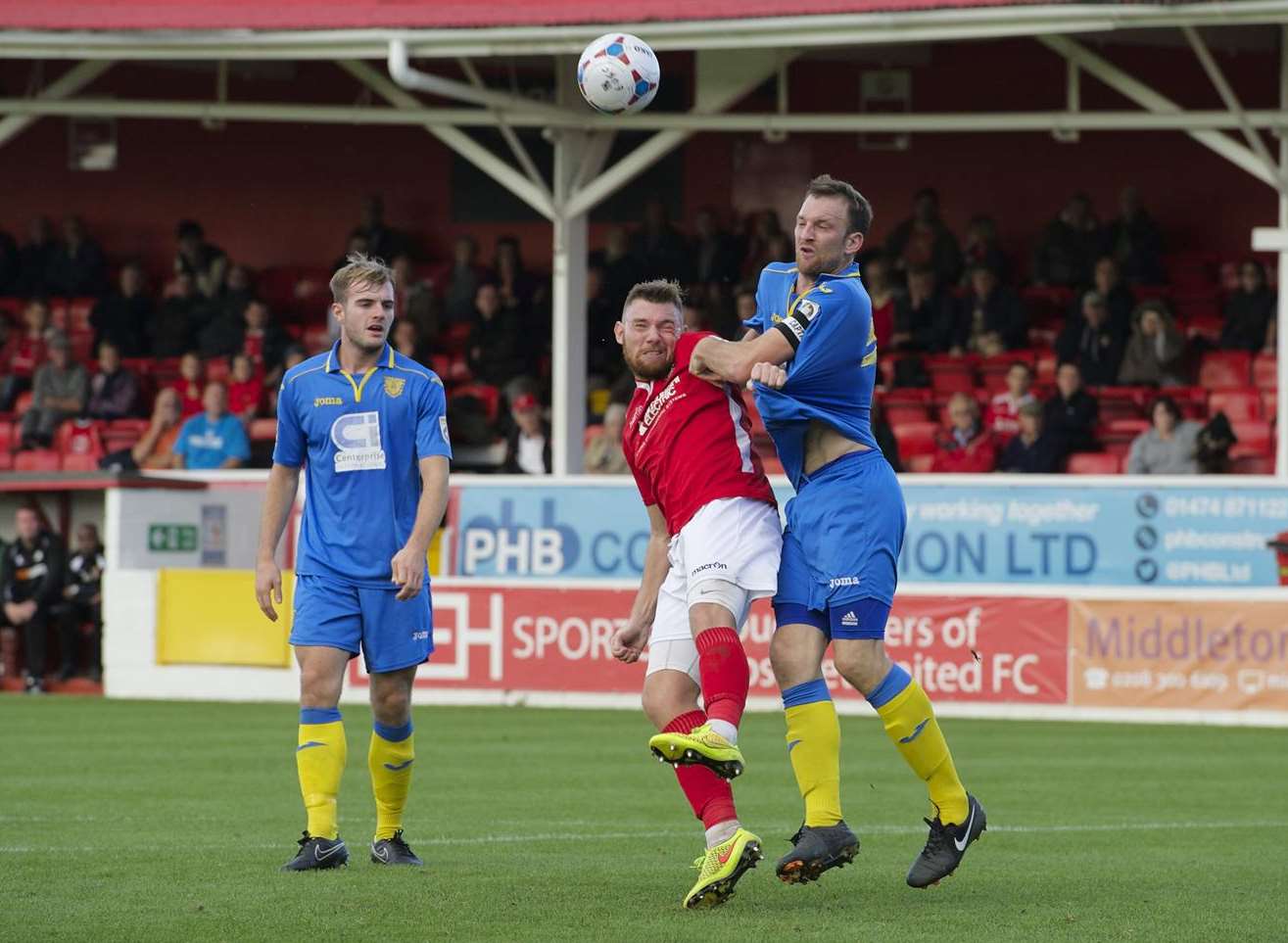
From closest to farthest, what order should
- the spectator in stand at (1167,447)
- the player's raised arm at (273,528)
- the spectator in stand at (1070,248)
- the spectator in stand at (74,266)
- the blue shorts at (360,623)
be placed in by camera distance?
the blue shorts at (360,623), the player's raised arm at (273,528), the spectator in stand at (1167,447), the spectator in stand at (1070,248), the spectator in stand at (74,266)

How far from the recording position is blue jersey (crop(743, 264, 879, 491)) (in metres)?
7.03

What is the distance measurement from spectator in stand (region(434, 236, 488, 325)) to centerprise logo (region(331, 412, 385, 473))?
1519cm

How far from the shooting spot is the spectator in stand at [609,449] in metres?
19.8

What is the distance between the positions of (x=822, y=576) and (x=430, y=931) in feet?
5.49

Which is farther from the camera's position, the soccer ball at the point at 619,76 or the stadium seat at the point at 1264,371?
the stadium seat at the point at 1264,371

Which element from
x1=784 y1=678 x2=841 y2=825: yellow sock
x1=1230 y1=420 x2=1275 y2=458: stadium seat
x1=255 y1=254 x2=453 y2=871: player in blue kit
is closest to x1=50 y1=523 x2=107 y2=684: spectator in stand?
x1=1230 y1=420 x2=1275 y2=458: stadium seat

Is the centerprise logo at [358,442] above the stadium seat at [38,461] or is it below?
above

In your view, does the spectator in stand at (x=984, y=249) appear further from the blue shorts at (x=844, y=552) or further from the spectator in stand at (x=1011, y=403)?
the blue shorts at (x=844, y=552)

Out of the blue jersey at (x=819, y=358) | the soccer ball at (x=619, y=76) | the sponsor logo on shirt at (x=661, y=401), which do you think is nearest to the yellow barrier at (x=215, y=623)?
the soccer ball at (x=619, y=76)

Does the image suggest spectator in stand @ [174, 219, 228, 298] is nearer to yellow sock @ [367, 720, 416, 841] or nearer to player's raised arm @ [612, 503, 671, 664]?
yellow sock @ [367, 720, 416, 841]

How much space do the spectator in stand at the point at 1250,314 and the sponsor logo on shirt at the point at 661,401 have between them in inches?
539

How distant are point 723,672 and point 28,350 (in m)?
18.9

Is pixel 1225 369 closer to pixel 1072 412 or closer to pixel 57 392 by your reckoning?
pixel 1072 412

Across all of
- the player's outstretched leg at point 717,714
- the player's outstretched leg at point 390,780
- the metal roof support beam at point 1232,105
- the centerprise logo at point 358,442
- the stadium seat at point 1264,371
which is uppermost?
the metal roof support beam at point 1232,105
